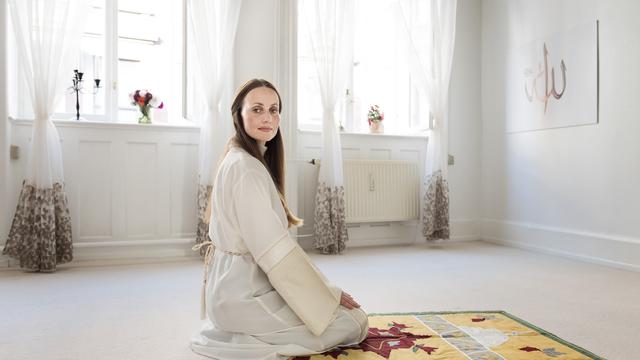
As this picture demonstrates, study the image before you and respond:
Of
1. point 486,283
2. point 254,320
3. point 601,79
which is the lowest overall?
point 486,283

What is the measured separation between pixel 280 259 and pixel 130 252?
282cm

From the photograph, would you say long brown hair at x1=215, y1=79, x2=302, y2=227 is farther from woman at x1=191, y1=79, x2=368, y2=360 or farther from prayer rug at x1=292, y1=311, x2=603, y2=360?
prayer rug at x1=292, y1=311, x2=603, y2=360

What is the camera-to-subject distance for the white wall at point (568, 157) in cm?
375

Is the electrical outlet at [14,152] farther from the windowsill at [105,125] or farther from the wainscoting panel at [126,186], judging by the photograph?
the windowsill at [105,125]

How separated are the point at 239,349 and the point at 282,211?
551mm

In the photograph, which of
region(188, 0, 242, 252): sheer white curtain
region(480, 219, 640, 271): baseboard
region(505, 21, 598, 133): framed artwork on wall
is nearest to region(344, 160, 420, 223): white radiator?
region(480, 219, 640, 271): baseboard

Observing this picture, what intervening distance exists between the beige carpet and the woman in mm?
287

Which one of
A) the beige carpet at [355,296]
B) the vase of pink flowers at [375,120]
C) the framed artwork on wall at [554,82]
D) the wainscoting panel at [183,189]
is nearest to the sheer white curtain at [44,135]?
the beige carpet at [355,296]

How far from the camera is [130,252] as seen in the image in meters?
4.00

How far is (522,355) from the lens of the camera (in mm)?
1855

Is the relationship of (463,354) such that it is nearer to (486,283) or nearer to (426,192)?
(486,283)

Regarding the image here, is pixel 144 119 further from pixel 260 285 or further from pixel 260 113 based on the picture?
pixel 260 285

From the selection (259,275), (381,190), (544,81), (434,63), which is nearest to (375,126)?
(381,190)

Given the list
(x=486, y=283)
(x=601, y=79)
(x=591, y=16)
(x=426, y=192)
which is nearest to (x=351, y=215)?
(x=426, y=192)
